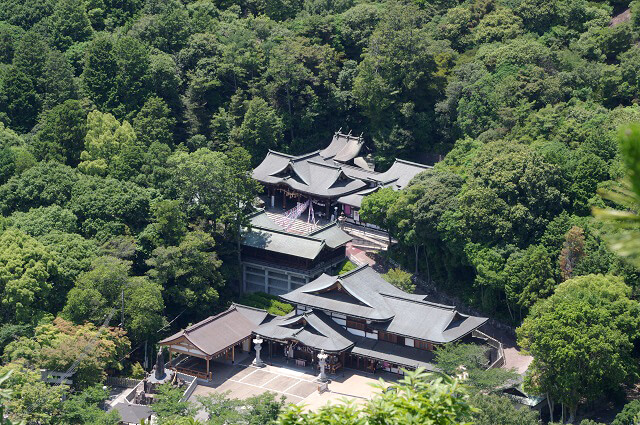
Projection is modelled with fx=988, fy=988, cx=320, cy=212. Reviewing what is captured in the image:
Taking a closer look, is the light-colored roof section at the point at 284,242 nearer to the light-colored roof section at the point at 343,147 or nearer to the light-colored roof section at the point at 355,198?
the light-colored roof section at the point at 355,198

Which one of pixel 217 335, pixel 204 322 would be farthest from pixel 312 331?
pixel 204 322

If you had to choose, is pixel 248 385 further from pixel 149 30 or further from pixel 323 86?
pixel 149 30

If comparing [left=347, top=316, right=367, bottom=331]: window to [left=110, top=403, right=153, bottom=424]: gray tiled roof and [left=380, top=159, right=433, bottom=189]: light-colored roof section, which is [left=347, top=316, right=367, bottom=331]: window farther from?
[left=380, top=159, right=433, bottom=189]: light-colored roof section

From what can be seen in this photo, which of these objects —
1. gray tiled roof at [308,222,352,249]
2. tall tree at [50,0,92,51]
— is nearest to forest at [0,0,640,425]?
tall tree at [50,0,92,51]

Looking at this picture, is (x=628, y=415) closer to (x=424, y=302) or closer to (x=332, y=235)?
(x=424, y=302)

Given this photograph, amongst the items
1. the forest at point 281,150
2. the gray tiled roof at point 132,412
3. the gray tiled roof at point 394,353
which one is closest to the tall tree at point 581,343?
the forest at point 281,150

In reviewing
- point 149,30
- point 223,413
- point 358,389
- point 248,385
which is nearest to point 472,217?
point 358,389
